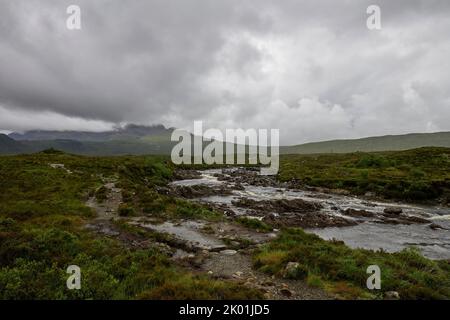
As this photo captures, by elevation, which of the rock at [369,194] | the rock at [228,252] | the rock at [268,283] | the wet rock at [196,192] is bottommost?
the rock at [369,194]

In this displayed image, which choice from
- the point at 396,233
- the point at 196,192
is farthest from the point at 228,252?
the point at 196,192

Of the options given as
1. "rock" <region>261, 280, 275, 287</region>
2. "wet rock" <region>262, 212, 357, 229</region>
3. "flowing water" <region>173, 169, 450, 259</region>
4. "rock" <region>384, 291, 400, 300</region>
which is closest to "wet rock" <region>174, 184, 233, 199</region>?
"flowing water" <region>173, 169, 450, 259</region>

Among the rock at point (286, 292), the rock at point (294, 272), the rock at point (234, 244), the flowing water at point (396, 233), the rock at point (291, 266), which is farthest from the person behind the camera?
the flowing water at point (396, 233)

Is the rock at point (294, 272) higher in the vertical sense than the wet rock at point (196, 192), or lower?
higher

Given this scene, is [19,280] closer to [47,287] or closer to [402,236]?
[47,287]

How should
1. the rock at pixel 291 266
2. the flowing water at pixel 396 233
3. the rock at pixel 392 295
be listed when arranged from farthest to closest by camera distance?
the flowing water at pixel 396 233
the rock at pixel 291 266
the rock at pixel 392 295

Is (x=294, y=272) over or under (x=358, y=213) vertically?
over

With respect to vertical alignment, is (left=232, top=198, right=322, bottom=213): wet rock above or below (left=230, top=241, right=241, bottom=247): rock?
below

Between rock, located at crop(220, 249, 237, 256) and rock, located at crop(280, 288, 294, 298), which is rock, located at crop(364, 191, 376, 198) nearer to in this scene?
rock, located at crop(220, 249, 237, 256)

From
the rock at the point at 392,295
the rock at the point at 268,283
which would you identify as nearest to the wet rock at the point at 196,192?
the rock at the point at 268,283

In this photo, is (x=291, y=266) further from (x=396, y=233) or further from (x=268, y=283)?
(x=396, y=233)

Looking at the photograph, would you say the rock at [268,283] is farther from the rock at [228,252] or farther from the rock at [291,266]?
the rock at [228,252]
